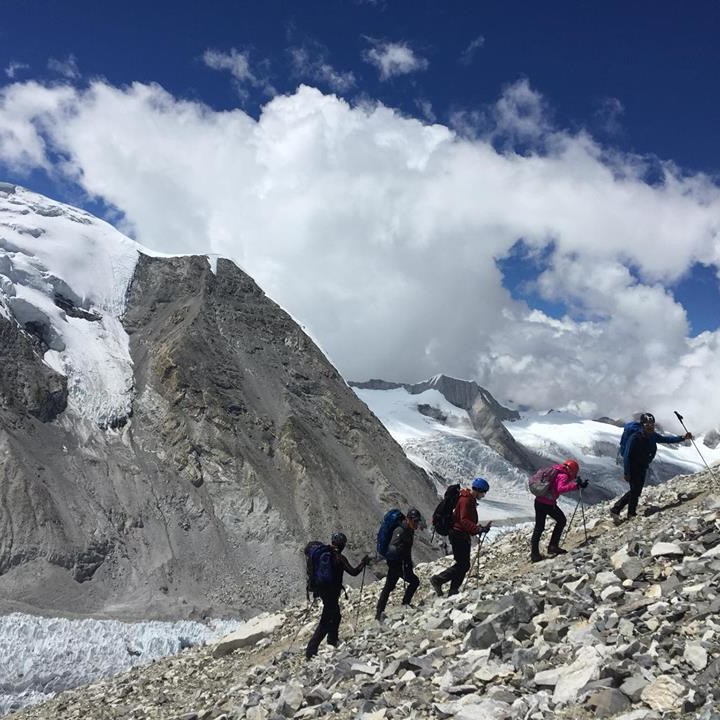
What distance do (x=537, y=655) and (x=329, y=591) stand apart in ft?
17.8

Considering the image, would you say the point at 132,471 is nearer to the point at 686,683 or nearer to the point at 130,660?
the point at 130,660

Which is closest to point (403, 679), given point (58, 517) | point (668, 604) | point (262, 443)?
point (668, 604)

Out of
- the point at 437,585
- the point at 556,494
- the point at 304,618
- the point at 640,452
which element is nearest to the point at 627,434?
the point at 640,452

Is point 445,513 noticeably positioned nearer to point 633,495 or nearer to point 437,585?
point 437,585

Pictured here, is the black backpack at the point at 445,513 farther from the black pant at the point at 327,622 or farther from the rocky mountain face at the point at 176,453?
the rocky mountain face at the point at 176,453

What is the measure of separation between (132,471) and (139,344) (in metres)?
20.8

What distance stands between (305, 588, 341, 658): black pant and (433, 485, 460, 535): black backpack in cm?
219

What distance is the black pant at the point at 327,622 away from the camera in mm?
12422

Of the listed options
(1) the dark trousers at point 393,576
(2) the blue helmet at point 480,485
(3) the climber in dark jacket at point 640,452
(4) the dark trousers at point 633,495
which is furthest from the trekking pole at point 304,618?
(3) the climber in dark jacket at point 640,452

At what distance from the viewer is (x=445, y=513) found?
12930 millimetres

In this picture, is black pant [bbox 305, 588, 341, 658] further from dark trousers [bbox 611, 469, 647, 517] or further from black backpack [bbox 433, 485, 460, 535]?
dark trousers [bbox 611, 469, 647, 517]

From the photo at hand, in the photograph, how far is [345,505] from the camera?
67750 millimetres

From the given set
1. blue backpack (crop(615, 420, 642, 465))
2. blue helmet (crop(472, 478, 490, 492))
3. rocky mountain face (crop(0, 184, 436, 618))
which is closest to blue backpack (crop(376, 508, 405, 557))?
blue helmet (crop(472, 478, 490, 492))

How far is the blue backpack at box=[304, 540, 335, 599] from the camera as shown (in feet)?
40.8
